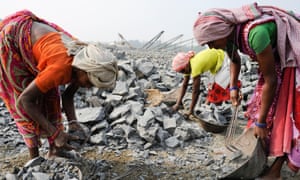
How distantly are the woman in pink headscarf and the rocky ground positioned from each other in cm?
52

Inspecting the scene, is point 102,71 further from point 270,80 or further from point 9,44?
point 270,80

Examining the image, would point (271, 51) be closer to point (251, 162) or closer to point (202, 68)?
point (251, 162)

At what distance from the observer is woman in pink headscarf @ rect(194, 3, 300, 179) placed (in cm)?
204

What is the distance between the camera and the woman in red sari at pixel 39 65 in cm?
193

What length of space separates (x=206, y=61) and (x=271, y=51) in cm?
184

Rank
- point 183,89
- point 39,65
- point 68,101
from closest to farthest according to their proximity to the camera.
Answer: point 39,65 → point 68,101 → point 183,89

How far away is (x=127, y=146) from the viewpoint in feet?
10.5

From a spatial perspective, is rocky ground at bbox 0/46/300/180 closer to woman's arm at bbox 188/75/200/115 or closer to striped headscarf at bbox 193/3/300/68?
woman's arm at bbox 188/75/200/115

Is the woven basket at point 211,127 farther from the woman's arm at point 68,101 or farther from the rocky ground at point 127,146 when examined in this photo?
the woman's arm at point 68,101

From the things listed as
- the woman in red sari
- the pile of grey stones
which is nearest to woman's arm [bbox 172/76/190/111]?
the pile of grey stones

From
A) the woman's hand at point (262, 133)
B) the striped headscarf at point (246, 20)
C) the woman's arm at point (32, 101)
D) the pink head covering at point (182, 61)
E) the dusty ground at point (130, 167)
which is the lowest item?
the dusty ground at point (130, 167)

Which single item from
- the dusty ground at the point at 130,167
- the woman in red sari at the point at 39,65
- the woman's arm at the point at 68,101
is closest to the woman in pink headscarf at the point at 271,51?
the dusty ground at the point at 130,167

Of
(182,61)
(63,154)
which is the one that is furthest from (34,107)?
(182,61)

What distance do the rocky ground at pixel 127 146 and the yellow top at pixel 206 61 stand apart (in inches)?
24.2
